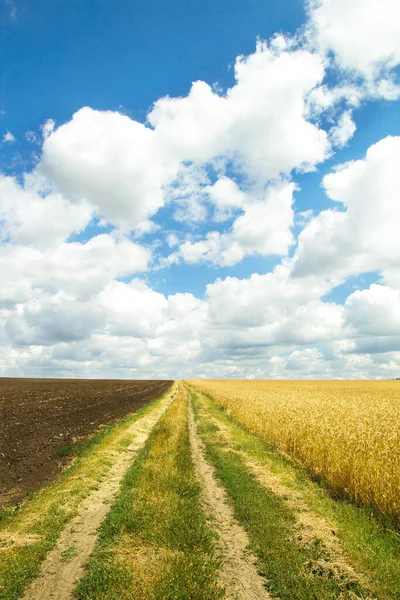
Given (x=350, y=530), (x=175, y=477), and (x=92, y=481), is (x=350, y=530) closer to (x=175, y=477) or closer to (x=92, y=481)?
(x=175, y=477)

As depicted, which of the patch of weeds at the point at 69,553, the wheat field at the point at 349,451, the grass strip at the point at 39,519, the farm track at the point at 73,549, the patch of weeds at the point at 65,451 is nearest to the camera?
the farm track at the point at 73,549

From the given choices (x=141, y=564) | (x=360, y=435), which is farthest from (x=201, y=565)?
(x=360, y=435)

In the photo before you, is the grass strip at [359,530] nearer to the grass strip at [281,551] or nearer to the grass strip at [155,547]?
the grass strip at [281,551]

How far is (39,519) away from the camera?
9.11 metres

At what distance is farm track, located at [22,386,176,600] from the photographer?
20.1 ft

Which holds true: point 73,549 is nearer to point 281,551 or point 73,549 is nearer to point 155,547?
point 155,547

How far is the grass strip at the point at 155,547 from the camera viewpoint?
19.4 ft

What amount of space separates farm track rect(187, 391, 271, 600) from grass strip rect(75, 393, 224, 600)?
0.85 feet

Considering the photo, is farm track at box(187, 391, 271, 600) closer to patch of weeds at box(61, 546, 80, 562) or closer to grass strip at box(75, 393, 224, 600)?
grass strip at box(75, 393, 224, 600)

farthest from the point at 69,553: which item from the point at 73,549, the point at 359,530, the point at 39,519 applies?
the point at 359,530

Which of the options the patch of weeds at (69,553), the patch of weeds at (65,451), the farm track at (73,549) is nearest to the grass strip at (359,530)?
the farm track at (73,549)

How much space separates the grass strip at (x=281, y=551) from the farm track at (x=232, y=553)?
0.62 feet

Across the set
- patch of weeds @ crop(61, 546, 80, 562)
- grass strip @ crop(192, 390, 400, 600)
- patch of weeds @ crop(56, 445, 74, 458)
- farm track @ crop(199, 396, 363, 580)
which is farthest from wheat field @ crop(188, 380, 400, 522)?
patch of weeds @ crop(56, 445, 74, 458)

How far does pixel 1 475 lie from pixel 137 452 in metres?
5.91
